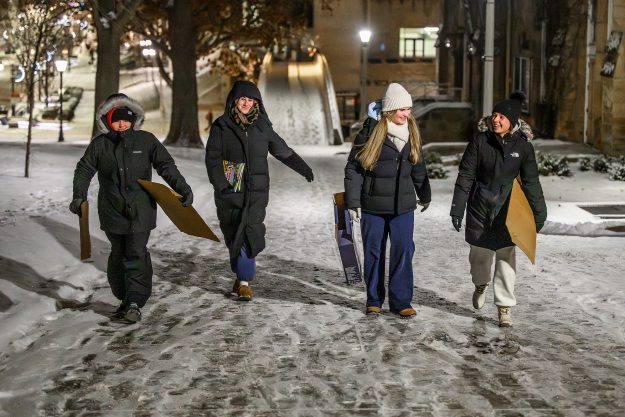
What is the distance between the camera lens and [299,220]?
1619cm

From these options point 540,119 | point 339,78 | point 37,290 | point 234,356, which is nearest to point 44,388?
point 234,356

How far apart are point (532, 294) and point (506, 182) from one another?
171 cm

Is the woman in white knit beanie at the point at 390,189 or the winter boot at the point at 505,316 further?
→ the woman in white knit beanie at the point at 390,189

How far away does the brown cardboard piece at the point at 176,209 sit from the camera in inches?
363

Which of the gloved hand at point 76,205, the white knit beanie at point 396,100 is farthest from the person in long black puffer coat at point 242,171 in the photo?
the gloved hand at point 76,205

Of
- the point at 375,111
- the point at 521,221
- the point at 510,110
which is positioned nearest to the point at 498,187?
the point at 521,221

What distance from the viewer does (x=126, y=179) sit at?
9.15 meters

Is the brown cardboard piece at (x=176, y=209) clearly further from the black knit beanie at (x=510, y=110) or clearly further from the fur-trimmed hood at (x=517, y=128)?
the black knit beanie at (x=510, y=110)

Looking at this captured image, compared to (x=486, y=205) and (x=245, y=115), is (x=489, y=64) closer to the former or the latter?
→ (x=245, y=115)

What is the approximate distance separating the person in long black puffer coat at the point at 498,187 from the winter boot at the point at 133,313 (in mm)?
2491

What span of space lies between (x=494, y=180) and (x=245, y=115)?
2.17 meters

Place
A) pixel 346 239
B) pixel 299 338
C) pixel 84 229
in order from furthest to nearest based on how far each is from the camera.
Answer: pixel 346 239, pixel 84 229, pixel 299 338

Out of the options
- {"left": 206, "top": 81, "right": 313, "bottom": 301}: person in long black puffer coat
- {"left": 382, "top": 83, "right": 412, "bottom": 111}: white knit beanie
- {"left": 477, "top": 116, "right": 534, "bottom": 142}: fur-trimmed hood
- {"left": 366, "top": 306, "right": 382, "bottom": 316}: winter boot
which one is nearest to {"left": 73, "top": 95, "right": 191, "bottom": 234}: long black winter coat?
{"left": 206, "top": 81, "right": 313, "bottom": 301}: person in long black puffer coat

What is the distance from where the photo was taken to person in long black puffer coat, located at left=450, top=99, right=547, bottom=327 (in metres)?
9.05
